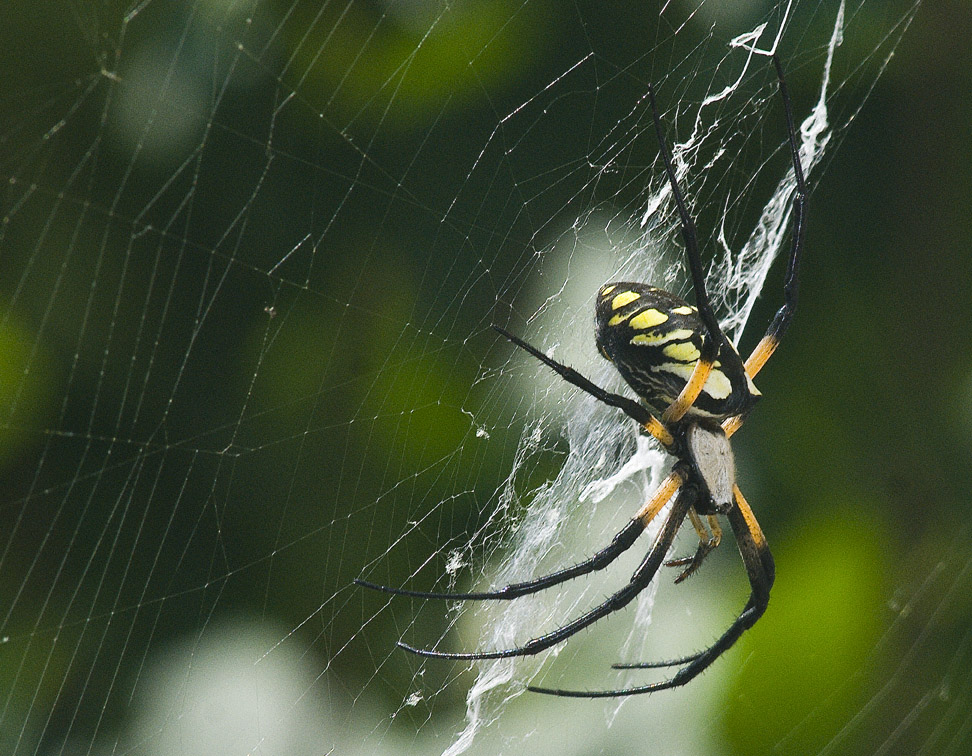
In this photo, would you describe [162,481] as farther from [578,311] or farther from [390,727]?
[578,311]

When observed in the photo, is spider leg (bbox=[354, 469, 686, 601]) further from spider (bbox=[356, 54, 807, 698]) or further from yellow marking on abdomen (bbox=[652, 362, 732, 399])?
yellow marking on abdomen (bbox=[652, 362, 732, 399])

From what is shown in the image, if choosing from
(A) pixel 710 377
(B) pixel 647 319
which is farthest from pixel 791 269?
(B) pixel 647 319

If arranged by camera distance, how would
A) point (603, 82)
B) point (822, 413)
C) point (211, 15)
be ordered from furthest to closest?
point (822, 413) → point (603, 82) → point (211, 15)

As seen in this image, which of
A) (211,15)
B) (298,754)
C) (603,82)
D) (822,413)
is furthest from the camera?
(822,413)

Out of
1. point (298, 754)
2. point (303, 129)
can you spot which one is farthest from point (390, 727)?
point (303, 129)

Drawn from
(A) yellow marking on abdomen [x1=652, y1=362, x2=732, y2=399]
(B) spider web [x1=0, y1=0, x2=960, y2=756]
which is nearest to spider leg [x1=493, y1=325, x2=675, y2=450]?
(A) yellow marking on abdomen [x1=652, y1=362, x2=732, y2=399]

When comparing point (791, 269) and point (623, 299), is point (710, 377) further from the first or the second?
point (791, 269)
